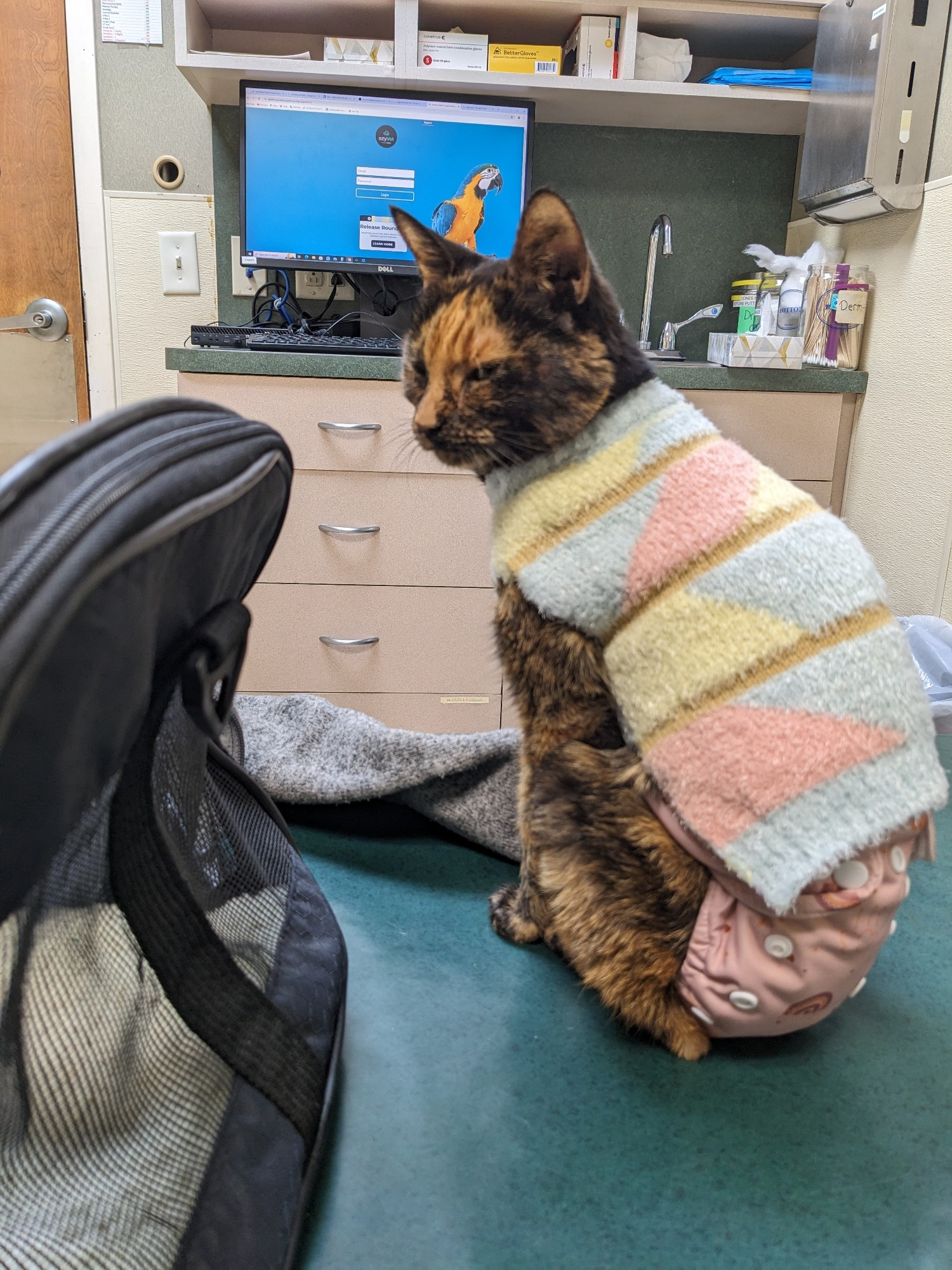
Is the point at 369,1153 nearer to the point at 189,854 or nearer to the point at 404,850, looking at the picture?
the point at 189,854

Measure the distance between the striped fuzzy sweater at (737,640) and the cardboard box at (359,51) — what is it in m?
1.82

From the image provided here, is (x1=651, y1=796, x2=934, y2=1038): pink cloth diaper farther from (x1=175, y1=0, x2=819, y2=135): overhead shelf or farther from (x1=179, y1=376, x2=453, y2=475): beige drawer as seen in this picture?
(x1=175, y1=0, x2=819, y2=135): overhead shelf

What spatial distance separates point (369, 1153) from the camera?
1.68ft

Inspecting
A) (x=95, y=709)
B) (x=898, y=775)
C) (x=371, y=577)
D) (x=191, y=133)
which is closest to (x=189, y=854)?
(x=95, y=709)

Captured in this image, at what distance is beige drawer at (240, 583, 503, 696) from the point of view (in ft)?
6.88

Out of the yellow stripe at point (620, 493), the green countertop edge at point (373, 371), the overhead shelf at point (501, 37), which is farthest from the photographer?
the overhead shelf at point (501, 37)

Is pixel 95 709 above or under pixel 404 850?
above

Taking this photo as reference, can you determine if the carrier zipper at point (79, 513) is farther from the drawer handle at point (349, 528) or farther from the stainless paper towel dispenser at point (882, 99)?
the stainless paper towel dispenser at point (882, 99)

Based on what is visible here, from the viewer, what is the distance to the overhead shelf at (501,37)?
79.6 inches

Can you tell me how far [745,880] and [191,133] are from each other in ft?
8.00

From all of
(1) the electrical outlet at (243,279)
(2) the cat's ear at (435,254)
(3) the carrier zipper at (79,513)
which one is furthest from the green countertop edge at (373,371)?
(3) the carrier zipper at (79,513)

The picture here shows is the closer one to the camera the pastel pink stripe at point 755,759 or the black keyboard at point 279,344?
the pastel pink stripe at point 755,759

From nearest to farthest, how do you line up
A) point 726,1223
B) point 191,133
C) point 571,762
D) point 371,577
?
point 726,1223, point 571,762, point 371,577, point 191,133

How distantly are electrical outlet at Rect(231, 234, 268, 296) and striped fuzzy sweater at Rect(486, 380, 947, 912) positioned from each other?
196 cm
